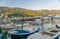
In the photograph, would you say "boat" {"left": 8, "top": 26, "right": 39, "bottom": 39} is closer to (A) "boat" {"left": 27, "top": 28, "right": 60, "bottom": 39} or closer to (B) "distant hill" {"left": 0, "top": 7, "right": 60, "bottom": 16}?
(A) "boat" {"left": 27, "top": 28, "right": 60, "bottom": 39}

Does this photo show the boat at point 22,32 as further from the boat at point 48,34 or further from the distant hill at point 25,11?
the distant hill at point 25,11

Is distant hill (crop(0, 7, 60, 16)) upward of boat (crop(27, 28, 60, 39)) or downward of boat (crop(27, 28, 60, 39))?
upward

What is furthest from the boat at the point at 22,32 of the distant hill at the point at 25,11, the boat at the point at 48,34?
the distant hill at the point at 25,11

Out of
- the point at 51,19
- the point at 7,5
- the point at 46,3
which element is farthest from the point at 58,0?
the point at 7,5

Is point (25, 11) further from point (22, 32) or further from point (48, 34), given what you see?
point (48, 34)

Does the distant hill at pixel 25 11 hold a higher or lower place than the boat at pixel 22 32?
higher

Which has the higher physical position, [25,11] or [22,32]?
[25,11]

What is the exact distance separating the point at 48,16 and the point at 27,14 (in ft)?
0.96

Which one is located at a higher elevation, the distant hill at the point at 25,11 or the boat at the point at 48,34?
the distant hill at the point at 25,11

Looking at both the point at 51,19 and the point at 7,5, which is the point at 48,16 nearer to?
the point at 51,19

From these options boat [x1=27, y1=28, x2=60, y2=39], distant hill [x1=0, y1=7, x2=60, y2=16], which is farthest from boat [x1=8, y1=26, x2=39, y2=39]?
distant hill [x1=0, y1=7, x2=60, y2=16]

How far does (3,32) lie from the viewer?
153cm

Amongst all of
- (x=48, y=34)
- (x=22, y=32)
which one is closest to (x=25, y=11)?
(x=22, y=32)

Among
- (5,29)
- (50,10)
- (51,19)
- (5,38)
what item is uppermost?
(50,10)
